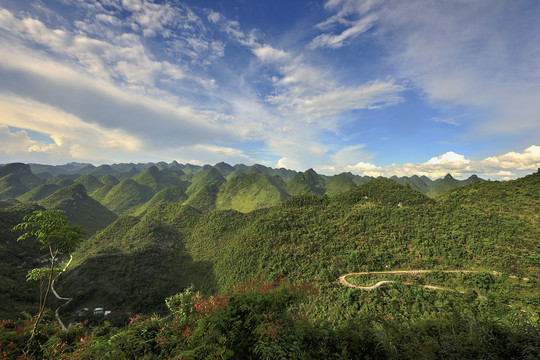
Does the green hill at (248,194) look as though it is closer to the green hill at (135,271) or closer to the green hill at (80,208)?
the green hill at (135,271)

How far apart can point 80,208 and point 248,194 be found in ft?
390

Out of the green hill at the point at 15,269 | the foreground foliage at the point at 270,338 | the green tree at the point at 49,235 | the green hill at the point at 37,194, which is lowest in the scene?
the green hill at the point at 15,269

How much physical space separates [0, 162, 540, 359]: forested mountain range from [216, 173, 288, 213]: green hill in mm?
63447

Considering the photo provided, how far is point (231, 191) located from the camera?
573ft

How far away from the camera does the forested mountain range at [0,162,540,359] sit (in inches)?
338

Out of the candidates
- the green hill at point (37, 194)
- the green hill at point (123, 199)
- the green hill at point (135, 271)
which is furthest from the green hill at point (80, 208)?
the green hill at point (135, 271)

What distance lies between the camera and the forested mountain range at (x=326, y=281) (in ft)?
28.2

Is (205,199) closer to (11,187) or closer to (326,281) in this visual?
(326,281)

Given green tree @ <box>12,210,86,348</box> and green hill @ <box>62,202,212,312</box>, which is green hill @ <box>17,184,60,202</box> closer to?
green hill @ <box>62,202,212,312</box>

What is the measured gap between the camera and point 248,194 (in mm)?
166375

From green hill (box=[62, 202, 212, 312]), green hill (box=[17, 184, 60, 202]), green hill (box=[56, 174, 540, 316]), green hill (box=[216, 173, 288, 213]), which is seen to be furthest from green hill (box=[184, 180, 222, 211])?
green hill (box=[17, 184, 60, 202])

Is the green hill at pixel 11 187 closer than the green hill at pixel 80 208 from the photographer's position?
No

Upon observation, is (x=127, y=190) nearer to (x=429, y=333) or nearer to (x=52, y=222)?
(x=52, y=222)

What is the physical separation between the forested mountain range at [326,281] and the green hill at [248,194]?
63.4 meters
